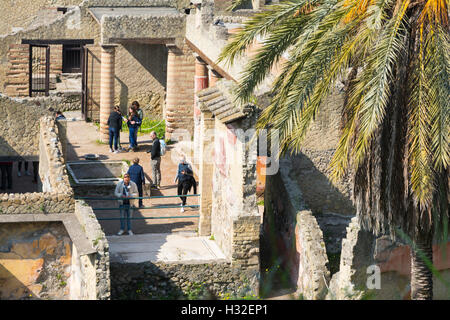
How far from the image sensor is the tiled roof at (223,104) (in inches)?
710

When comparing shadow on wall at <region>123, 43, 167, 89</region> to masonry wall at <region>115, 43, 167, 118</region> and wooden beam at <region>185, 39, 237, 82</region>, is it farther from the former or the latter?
wooden beam at <region>185, 39, 237, 82</region>

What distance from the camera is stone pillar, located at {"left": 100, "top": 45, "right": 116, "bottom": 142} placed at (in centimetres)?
2695

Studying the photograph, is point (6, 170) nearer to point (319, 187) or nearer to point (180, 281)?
point (180, 281)

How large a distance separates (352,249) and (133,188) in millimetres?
4908

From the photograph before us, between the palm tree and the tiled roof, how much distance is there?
8.70ft

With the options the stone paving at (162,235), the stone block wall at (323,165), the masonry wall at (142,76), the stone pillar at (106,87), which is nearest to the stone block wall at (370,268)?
the stone block wall at (323,165)

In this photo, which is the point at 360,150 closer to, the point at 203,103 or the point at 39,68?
the point at 203,103

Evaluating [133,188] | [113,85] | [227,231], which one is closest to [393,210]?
[227,231]

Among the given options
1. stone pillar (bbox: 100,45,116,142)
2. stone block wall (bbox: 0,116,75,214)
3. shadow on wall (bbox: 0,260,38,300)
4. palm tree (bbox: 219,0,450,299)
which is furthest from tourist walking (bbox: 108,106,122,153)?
palm tree (bbox: 219,0,450,299)

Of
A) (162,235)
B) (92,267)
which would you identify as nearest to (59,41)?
(162,235)

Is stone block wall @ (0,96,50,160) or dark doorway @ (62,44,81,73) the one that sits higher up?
dark doorway @ (62,44,81,73)

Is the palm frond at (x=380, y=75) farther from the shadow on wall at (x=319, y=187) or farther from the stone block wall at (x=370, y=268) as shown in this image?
the shadow on wall at (x=319, y=187)

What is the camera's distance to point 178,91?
90.0 ft

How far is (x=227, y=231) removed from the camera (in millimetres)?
18859
